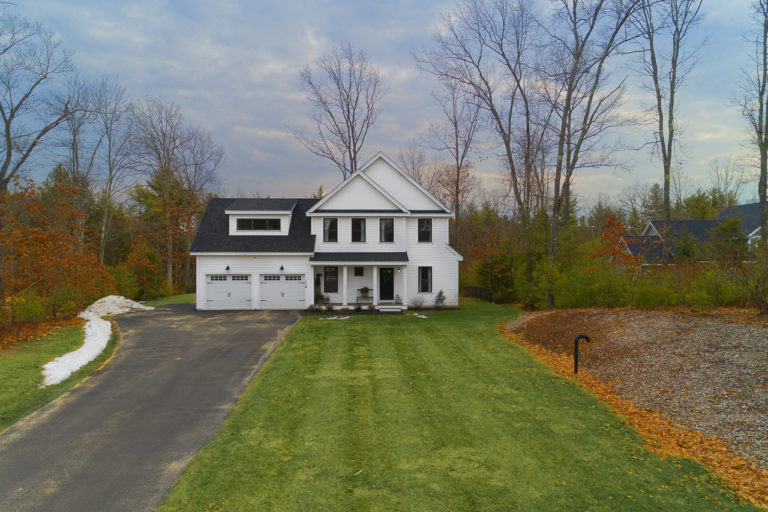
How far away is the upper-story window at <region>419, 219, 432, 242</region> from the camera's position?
22.9m

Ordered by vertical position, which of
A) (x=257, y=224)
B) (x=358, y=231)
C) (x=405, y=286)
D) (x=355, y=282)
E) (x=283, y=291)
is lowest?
(x=283, y=291)

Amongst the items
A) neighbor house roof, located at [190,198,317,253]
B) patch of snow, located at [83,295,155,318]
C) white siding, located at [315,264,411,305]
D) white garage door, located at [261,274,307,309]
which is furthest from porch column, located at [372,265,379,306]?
patch of snow, located at [83,295,155,318]

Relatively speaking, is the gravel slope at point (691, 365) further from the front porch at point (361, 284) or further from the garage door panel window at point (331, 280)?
the garage door panel window at point (331, 280)

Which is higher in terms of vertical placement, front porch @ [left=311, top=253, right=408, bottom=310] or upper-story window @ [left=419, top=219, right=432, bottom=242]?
upper-story window @ [left=419, top=219, right=432, bottom=242]

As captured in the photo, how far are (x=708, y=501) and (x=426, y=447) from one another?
3466 millimetres

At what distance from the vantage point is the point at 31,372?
380 inches

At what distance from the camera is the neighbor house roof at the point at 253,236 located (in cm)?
2145

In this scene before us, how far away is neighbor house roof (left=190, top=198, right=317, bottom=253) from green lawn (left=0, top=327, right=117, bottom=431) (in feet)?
27.3

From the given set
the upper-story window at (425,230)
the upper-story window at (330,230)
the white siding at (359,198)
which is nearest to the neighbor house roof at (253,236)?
the upper-story window at (330,230)

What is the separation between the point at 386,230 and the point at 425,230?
226cm

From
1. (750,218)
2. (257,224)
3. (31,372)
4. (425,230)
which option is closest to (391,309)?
(425,230)

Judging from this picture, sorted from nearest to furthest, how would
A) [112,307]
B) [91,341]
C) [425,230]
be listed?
[91,341] → [112,307] → [425,230]

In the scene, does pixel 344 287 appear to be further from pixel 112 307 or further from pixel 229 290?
pixel 112 307

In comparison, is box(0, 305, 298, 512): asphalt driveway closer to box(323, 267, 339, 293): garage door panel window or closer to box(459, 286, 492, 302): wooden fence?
box(323, 267, 339, 293): garage door panel window
